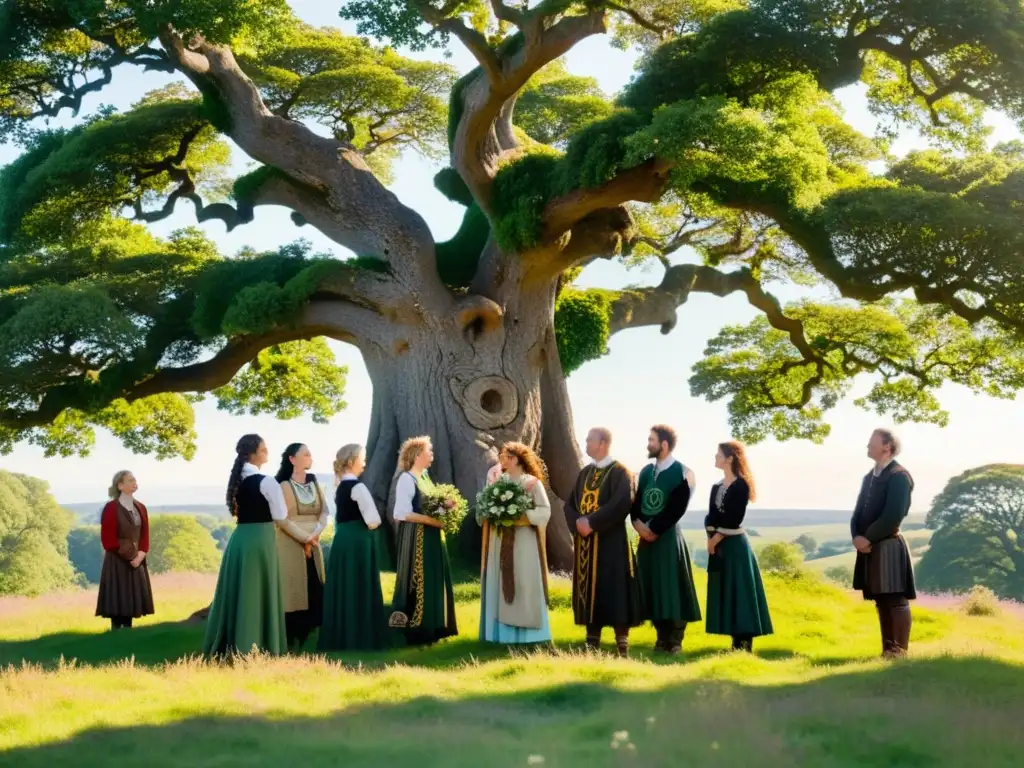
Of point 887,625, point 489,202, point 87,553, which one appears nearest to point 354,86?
point 489,202

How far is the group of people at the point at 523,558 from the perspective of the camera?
396 inches

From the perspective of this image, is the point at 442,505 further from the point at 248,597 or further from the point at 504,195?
the point at 504,195

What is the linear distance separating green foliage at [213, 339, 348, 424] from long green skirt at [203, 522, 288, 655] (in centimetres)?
1181

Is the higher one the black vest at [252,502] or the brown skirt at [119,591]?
the black vest at [252,502]

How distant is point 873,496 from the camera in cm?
1012

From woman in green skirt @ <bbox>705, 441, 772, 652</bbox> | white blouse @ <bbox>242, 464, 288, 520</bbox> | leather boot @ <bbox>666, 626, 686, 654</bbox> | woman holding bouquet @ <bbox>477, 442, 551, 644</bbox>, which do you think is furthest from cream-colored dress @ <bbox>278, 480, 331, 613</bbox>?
woman in green skirt @ <bbox>705, 441, 772, 652</bbox>

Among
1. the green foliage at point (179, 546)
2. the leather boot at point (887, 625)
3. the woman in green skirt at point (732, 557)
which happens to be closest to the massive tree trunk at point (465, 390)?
the woman in green skirt at point (732, 557)

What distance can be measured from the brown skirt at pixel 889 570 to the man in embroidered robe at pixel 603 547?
6.63ft

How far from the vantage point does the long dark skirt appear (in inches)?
442

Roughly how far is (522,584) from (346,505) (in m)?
1.76

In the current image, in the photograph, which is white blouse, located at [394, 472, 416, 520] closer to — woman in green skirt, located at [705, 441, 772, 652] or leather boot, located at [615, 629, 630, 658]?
leather boot, located at [615, 629, 630, 658]

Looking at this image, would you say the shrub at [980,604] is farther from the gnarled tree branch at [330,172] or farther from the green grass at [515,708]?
the gnarled tree branch at [330,172]

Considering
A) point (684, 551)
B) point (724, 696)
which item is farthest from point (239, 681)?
point (684, 551)

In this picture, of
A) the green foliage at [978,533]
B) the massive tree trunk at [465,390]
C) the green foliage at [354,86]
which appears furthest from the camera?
the green foliage at [978,533]
